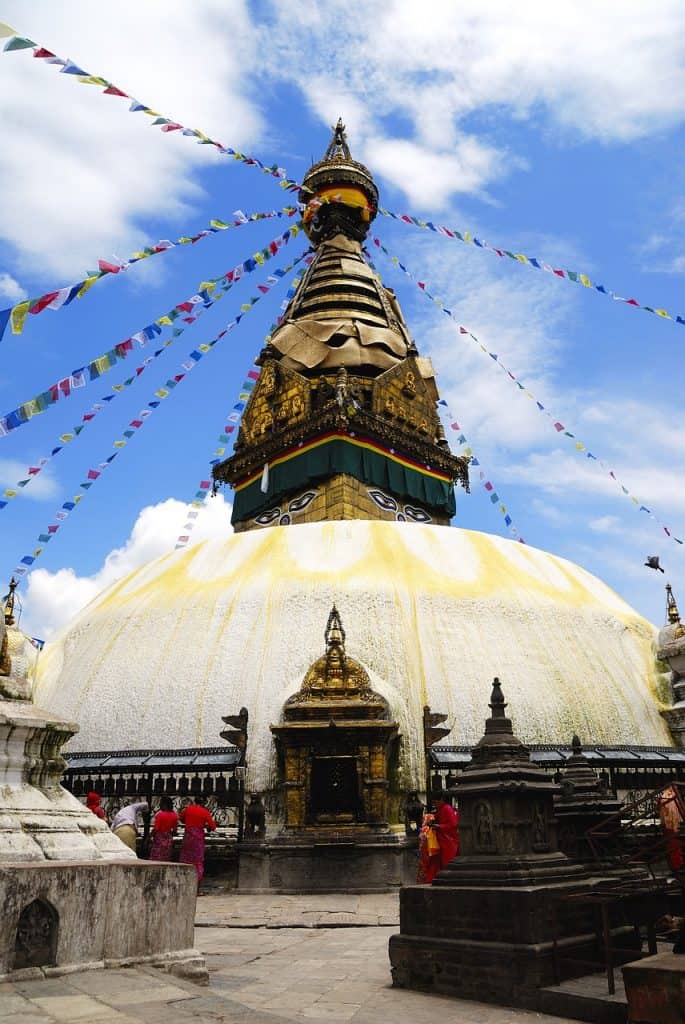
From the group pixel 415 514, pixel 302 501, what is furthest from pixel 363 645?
pixel 415 514

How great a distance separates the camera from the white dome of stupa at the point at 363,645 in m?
12.0

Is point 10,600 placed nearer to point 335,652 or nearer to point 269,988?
point 335,652

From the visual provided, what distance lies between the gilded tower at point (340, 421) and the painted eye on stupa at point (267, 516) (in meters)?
0.04

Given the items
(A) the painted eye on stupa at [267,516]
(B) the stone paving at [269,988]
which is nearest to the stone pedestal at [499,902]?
(B) the stone paving at [269,988]

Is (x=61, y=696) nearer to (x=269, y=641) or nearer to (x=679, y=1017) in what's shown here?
(x=269, y=641)

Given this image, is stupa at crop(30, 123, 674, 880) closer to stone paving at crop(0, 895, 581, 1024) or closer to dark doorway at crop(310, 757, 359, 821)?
dark doorway at crop(310, 757, 359, 821)

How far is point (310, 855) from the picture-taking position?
1014 centimetres

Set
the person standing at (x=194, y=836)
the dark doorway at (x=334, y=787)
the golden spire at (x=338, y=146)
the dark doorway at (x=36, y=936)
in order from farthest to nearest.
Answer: the golden spire at (x=338, y=146) → the dark doorway at (x=334, y=787) → the person standing at (x=194, y=836) → the dark doorway at (x=36, y=936)

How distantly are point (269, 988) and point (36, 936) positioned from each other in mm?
1646

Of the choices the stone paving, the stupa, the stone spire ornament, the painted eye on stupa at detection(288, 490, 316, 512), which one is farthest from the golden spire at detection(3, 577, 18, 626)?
the stone spire ornament

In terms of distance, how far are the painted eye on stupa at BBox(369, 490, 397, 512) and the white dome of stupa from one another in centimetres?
666

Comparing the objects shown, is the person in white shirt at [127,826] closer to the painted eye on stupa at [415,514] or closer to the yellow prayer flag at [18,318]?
the yellow prayer flag at [18,318]

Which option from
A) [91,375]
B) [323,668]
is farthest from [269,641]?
[91,375]

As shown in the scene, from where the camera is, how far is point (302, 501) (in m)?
22.4
